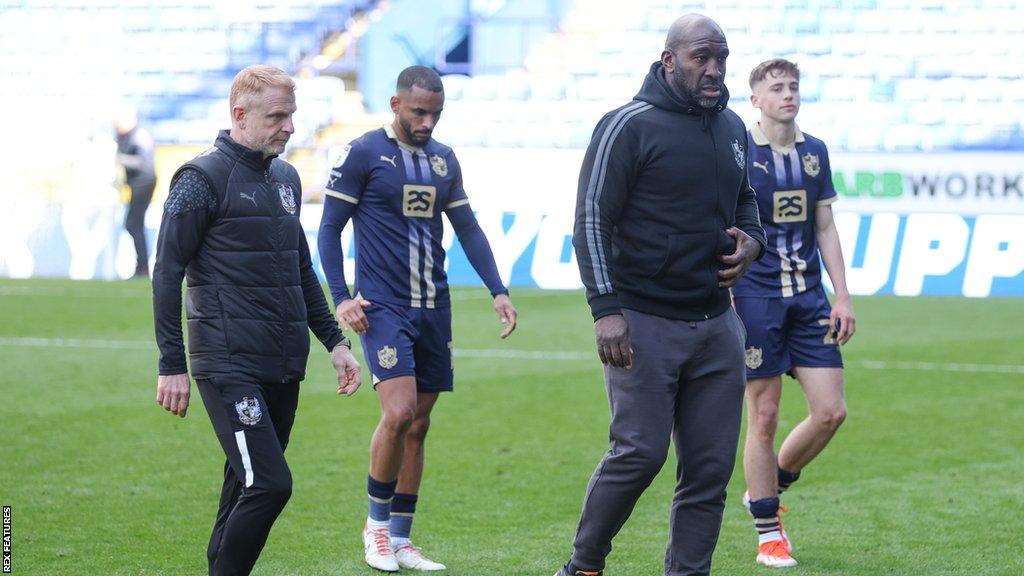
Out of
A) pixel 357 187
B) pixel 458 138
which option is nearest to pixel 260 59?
pixel 458 138

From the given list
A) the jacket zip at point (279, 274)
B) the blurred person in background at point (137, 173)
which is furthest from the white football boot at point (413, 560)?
the blurred person in background at point (137, 173)

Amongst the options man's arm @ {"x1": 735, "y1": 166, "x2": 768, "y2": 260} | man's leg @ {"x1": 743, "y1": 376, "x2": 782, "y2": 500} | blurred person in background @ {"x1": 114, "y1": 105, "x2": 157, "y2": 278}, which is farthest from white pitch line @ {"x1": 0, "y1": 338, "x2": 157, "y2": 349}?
man's arm @ {"x1": 735, "y1": 166, "x2": 768, "y2": 260}

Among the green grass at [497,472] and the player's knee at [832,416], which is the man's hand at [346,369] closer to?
the green grass at [497,472]

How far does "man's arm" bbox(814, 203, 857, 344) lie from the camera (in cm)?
610

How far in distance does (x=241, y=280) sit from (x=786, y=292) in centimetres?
256

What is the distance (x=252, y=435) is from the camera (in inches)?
181

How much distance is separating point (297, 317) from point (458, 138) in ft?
58.0

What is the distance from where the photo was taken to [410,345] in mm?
5965

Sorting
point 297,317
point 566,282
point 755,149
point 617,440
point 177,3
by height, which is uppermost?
point 177,3

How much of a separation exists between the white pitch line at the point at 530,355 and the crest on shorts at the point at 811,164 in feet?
19.2

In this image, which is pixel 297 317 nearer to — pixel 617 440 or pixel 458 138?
pixel 617 440

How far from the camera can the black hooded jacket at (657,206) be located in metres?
4.59

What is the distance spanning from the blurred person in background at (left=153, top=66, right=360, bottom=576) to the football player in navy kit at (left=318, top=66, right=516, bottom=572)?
4.03 feet

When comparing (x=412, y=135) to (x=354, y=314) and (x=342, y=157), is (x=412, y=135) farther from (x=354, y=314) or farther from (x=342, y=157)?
(x=354, y=314)
